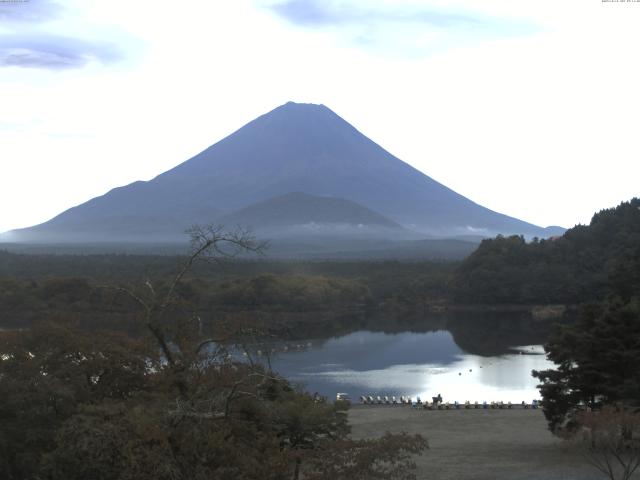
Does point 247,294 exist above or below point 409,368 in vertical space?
above

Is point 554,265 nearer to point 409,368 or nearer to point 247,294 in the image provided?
point 247,294

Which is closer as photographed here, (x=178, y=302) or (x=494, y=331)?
(x=178, y=302)

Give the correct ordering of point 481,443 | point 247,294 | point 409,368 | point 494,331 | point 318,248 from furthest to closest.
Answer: point 318,248 → point 247,294 → point 494,331 → point 409,368 → point 481,443

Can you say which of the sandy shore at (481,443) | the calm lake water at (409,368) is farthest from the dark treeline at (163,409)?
the calm lake water at (409,368)

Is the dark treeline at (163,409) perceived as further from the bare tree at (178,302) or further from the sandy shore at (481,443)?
the sandy shore at (481,443)

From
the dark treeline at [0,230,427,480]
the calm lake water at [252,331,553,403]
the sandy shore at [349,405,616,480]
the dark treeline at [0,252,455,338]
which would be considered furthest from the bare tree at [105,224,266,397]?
the dark treeline at [0,252,455,338]

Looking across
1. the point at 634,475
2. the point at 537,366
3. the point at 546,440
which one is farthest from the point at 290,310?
the point at 634,475

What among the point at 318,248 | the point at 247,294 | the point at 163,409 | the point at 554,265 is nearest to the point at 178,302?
the point at 163,409
